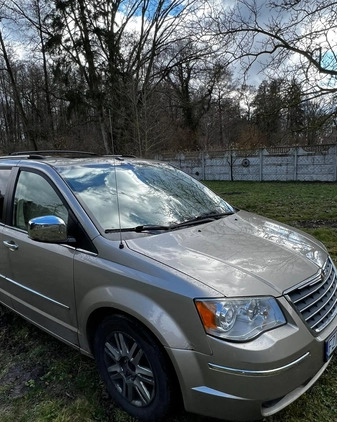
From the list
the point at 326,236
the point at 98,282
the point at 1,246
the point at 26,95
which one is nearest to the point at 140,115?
the point at 326,236

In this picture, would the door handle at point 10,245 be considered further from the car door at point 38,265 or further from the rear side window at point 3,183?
the rear side window at point 3,183

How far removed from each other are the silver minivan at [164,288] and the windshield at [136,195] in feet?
0.04

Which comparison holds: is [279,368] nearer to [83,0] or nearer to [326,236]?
[326,236]

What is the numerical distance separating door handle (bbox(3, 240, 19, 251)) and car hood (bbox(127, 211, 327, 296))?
117 centimetres

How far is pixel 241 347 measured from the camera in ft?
5.15

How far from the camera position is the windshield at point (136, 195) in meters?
2.34

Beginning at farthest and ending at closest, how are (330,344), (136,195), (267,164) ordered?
(267,164) < (136,195) < (330,344)

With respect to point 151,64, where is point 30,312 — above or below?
below

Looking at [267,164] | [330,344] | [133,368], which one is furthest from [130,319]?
[267,164]

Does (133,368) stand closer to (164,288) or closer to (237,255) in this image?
(164,288)

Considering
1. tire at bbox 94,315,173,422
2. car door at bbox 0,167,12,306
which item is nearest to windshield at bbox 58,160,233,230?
tire at bbox 94,315,173,422

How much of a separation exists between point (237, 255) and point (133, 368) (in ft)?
3.08

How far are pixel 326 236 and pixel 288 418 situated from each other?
4.11m

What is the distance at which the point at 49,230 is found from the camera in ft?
6.93
